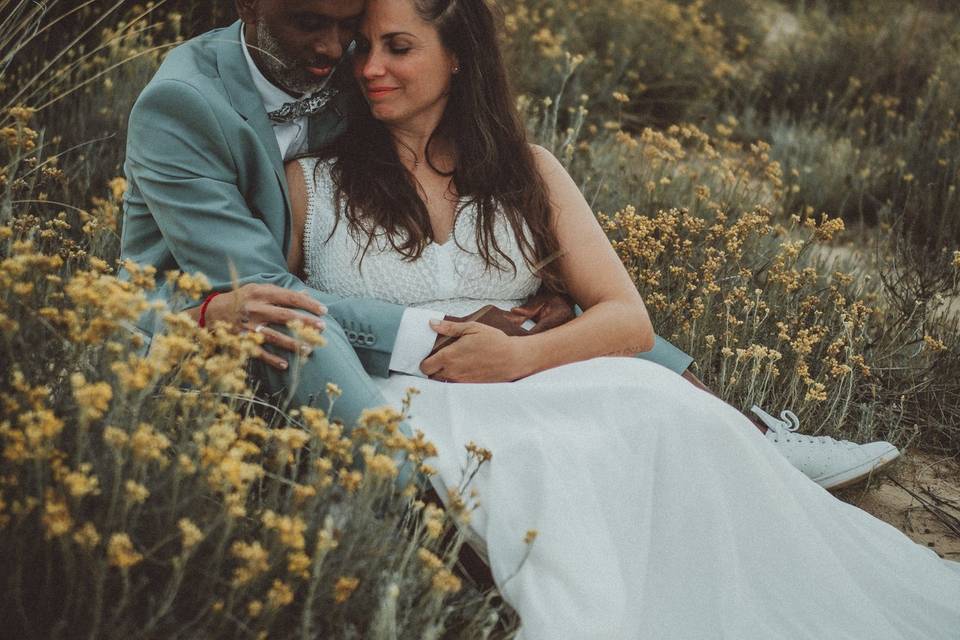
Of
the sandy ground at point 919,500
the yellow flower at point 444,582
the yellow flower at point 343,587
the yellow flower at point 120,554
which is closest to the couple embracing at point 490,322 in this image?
the sandy ground at point 919,500

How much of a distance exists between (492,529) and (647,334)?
0.91 metres

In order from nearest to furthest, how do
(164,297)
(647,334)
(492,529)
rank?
(492,529) < (164,297) < (647,334)

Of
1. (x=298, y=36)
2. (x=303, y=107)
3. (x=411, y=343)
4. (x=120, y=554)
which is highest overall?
(x=298, y=36)

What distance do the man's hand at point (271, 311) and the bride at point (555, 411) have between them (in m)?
0.34

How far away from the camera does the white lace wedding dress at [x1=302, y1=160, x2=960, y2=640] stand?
6.72ft

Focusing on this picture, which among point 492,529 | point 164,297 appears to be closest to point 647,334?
point 492,529

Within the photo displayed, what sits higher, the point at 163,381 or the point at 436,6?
the point at 436,6

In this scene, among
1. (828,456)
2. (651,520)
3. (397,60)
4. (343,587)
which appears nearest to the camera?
(343,587)

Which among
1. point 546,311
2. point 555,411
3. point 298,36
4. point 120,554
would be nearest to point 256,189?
point 298,36

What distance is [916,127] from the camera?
6.36 meters

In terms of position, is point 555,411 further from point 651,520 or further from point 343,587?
point 343,587

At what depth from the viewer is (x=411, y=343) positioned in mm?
2535

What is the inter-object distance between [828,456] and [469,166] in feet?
4.61

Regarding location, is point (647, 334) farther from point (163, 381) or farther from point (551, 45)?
point (551, 45)
